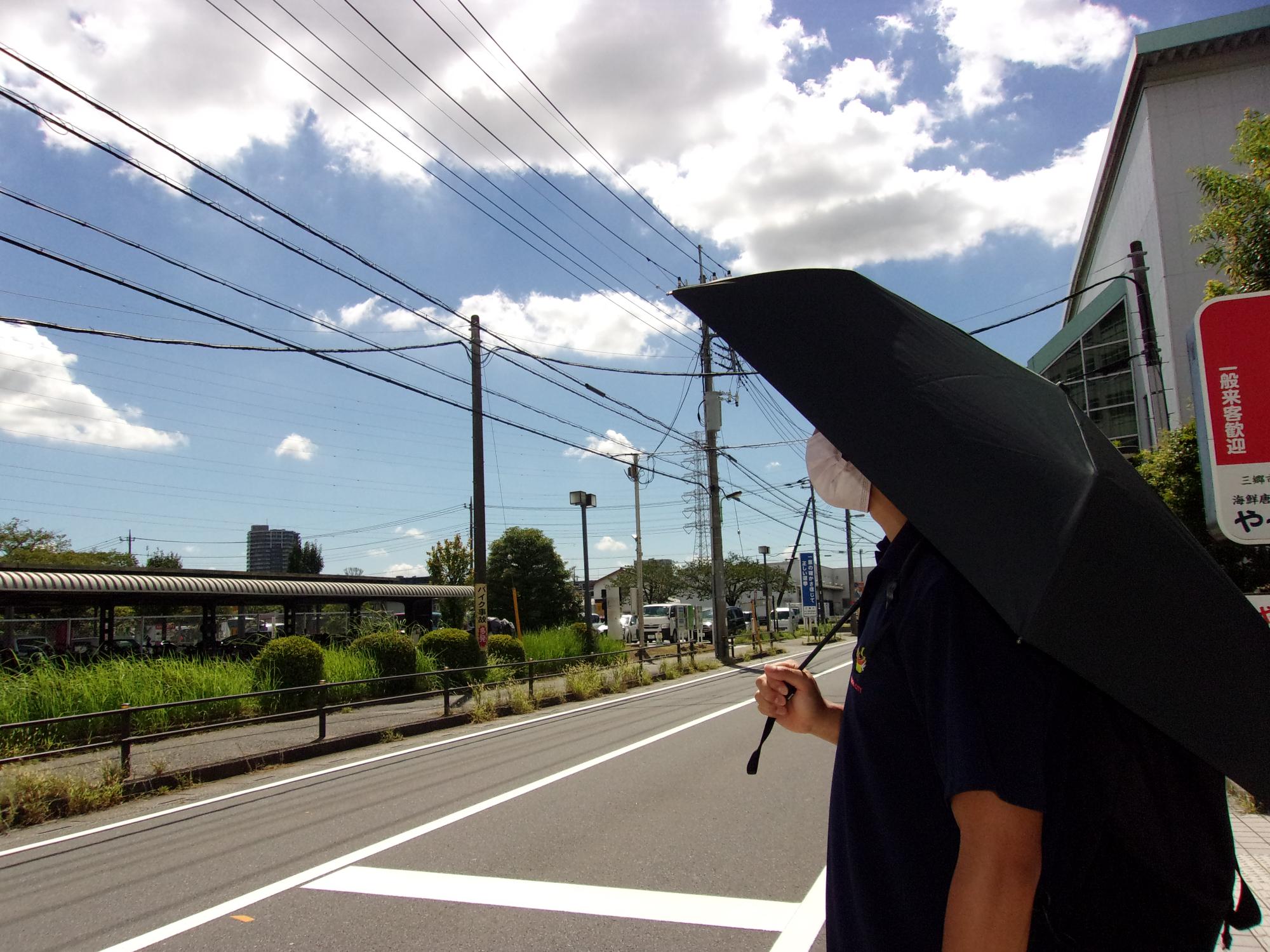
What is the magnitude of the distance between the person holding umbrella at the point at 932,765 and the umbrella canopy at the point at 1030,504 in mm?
89

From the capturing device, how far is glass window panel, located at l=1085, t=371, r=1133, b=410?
87.3 feet

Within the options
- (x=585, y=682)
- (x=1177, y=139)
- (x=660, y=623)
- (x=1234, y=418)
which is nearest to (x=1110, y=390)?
(x=1177, y=139)

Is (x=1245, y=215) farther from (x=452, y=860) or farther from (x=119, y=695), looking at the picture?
(x=119, y=695)

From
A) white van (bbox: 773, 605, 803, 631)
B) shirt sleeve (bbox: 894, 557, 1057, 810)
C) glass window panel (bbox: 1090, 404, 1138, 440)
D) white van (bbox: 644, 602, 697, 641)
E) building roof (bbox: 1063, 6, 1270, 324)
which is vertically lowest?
white van (bbox: 773, 605, 803, 631)

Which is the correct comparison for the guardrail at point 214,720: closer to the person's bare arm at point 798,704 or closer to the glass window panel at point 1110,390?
the person's bare arm at point 798,704

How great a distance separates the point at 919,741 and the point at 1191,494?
10.2 meters

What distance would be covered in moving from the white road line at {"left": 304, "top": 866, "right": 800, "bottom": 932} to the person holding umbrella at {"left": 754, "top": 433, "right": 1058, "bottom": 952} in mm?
3586

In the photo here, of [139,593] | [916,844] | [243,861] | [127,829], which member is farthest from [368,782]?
[139,593]

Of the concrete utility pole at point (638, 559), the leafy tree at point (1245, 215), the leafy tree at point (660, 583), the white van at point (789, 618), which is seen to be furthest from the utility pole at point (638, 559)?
the leafy tree at point (660, 583)

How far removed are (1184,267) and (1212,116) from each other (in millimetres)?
3922

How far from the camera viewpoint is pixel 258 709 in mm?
14227

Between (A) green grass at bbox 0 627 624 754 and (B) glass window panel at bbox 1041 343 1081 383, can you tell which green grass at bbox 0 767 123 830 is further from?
(B) glass window panel at bbox 1041 343 1081 383

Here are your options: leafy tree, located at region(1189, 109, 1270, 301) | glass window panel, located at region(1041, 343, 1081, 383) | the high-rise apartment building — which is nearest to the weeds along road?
leafy tree, located at region(1189, 109, 1270, 301)

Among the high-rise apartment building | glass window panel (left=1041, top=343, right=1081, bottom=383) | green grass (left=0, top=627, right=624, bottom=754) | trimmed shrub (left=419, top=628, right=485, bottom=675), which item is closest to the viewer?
green grass (left=0, top=627, right=624, bottom=754)
